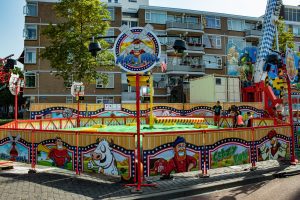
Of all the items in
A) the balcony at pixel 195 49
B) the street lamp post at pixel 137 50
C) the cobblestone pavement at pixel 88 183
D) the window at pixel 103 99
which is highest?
the balcony at pixel 195 49

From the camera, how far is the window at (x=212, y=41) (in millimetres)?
A: 44875

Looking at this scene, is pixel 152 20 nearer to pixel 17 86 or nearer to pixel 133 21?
pixel 133 21

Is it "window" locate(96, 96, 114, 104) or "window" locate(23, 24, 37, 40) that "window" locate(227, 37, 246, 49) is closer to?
"window" locate(96, 96, 114, 104)

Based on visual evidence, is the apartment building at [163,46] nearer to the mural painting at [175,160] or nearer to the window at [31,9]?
the window at [31,9]

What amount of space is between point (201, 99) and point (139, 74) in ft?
75.1

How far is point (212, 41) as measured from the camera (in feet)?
149

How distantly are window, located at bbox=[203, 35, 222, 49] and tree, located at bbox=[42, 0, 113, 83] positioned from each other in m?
22.3

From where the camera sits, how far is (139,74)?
28.8ft

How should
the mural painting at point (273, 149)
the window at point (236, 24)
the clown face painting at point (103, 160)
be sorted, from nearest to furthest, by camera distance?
the clown face painting at point (103, 160)
the mural painting at point (273, 149)
the window at point (236, 24)

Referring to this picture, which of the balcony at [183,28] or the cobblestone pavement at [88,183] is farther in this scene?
the balcony at [183,28]

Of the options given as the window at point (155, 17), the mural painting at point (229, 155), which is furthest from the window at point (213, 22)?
the mural painting at point (229, 155)

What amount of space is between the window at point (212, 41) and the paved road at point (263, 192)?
124 feet

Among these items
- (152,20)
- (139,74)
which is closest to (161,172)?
(139,74)

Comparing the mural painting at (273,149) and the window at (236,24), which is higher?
the window at (236,24)
